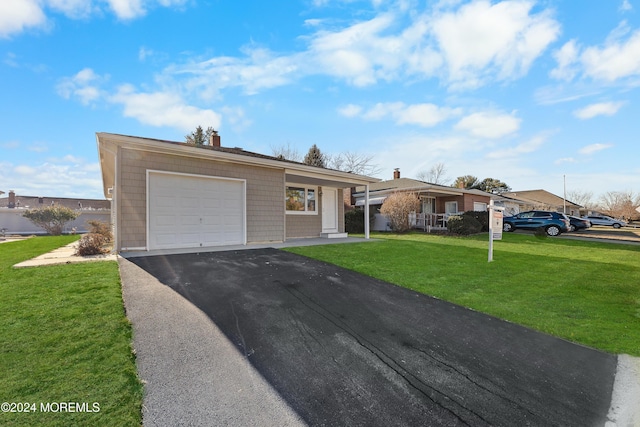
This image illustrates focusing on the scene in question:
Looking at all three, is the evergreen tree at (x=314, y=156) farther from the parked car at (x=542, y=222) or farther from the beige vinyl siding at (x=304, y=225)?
the parked car at (x=542, y=222)

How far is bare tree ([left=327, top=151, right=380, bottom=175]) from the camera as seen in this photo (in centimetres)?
3622

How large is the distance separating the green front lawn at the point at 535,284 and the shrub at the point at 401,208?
8390mm

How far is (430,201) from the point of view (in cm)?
2314

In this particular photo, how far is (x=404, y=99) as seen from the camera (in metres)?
13.5

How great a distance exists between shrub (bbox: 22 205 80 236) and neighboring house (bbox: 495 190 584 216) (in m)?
42.3

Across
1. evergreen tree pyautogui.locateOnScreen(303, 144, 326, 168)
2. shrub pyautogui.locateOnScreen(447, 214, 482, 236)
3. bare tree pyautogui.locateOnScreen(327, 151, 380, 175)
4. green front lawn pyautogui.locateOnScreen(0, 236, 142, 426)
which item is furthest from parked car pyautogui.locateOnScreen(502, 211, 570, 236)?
green front lawn pyautogui.locateOnScreen(0, 236, 142, 426)

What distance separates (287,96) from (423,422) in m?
14.0

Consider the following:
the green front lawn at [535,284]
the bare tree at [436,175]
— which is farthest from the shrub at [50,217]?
the bare tree at [436,175]

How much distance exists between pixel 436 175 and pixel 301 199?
39.4m

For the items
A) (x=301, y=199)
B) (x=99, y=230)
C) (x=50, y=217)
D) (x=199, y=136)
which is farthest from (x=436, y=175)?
(x=50, y=217)

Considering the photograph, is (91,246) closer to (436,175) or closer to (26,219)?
(26,219)

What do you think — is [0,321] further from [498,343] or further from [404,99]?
[404,99]

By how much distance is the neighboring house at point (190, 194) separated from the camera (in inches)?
306

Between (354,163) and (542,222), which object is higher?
(354,163)
